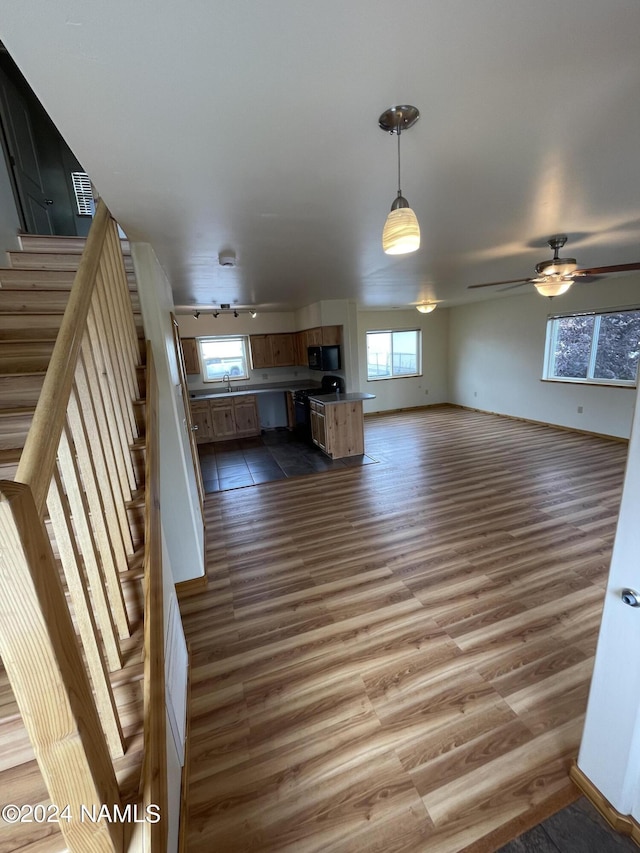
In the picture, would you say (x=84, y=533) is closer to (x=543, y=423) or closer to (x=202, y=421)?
(x=202, y=421)

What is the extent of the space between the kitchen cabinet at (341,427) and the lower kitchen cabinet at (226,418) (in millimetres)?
1840

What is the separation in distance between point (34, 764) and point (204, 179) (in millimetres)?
2137

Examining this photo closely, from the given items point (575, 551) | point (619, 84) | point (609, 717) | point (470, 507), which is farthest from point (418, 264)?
point (609, 717)

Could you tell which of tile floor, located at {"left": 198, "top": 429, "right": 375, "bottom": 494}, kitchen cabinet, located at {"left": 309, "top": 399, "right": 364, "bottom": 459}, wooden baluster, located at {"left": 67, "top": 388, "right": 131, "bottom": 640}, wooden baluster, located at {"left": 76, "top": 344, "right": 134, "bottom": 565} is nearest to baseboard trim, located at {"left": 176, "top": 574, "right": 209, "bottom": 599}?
wooden baluster, located at {"left": 76, "top": 344, "right": 134, "bottom": 565}

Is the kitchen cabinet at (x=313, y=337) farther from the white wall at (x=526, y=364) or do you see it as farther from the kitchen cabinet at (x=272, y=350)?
the white wall at (x=526, y=364)

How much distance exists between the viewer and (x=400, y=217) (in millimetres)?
1317

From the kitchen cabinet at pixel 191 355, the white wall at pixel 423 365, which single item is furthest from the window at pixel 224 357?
the white wall at pixel 423 365

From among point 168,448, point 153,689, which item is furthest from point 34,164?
point 153,689

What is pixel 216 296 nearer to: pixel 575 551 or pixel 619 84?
pixel 619 84

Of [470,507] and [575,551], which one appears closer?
[575,551]

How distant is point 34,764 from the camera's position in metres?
0.85

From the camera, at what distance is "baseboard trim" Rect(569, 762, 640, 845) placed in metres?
1.23

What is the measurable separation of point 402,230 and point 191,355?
6.19 meters

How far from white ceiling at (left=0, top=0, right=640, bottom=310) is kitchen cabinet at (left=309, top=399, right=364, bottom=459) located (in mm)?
3072
